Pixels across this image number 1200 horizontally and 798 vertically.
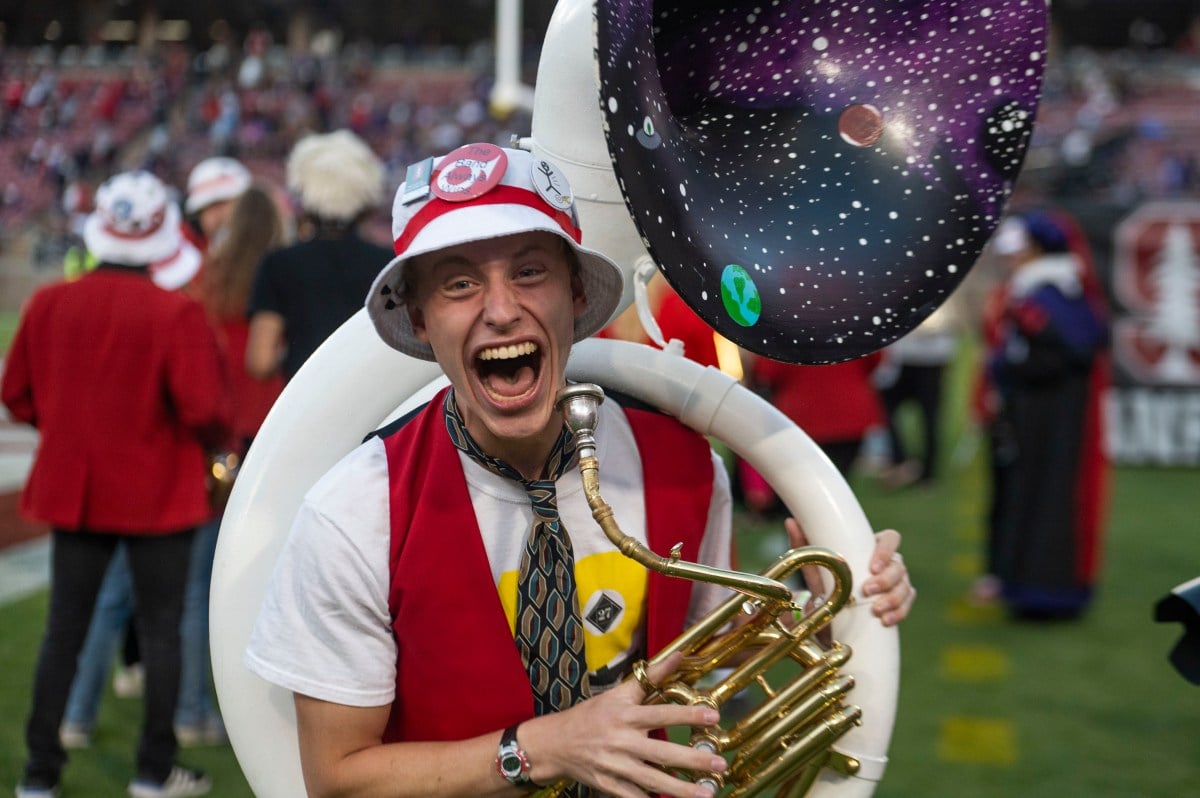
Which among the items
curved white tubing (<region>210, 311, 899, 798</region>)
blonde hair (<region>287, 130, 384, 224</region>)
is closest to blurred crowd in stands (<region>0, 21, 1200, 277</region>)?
blonde hair (<region>287, 130, 384, 224</region>)

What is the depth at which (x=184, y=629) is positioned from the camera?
13.3ft

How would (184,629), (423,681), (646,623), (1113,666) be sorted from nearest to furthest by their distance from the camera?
(423,681) < (646,623) < (184,629) < (1113,666)

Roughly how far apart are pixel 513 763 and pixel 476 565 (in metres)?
0.23

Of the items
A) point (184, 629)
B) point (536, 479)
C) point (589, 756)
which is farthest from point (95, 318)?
point (589, 756)

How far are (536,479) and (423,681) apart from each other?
279mm

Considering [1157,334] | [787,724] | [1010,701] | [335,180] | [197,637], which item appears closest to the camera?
[787,724]

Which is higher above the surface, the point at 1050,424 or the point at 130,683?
the point at 1050,424

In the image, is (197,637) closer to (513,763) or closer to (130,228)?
(130,228)

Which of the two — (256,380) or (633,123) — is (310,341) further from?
(633,123)

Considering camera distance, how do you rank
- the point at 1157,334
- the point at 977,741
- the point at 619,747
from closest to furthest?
the point at 619,747
the point at 977,741
the point at 1157,334

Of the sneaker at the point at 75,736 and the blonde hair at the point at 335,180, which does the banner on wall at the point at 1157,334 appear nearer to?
the blonde hair at the point at 335,180

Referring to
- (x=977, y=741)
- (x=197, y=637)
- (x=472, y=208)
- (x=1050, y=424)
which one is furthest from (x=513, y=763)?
(x=1050, y=424)

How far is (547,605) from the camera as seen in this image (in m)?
1.66

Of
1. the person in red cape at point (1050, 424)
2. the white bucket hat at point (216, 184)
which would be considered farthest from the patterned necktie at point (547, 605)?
the person in red cape at point (1050, 424)
